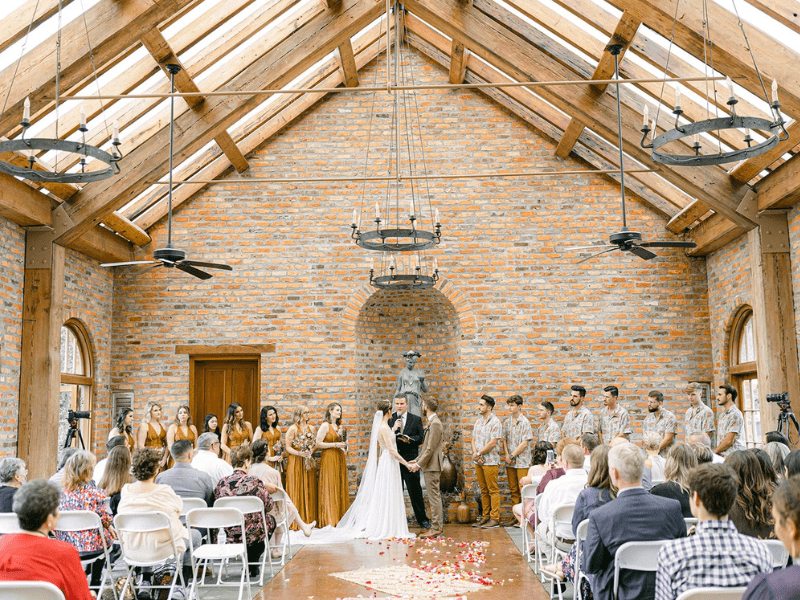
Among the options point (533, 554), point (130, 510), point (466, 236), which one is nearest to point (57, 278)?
point (130, 510)

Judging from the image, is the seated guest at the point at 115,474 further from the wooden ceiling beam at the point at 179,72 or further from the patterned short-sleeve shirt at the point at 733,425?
the patterned short-sleeve shirt at the point at 733,425

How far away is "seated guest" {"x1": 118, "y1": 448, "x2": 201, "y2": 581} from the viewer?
4980 mm

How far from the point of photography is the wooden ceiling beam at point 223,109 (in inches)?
319

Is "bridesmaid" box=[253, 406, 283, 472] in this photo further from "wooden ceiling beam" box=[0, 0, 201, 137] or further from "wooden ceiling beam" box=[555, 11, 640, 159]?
"wooden ceiling beam" box=[555, 11, 640, 159]

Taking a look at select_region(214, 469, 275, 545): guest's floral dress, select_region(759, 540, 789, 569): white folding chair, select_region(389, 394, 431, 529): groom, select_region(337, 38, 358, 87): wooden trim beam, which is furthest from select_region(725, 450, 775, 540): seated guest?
select_region(337, 38, 358, 87): wooden trim beam

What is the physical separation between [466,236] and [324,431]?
327 centimetres

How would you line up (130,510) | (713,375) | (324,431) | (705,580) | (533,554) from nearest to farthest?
(705,580), (130,510), (533,554), (324,431), (713,375)

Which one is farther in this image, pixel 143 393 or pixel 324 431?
pixel 143 393

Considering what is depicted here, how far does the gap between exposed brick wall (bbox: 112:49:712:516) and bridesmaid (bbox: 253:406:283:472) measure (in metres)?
0.62

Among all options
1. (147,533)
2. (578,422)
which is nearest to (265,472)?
(147,533)

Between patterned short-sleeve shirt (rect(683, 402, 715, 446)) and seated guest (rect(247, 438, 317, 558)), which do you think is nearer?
seated guest (rect(247, 438, 317, 558))

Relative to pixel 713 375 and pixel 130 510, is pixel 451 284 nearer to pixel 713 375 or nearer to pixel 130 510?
pixel 713 375

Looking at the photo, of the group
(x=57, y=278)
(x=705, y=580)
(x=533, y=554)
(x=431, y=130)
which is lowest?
(x=533, y=554)

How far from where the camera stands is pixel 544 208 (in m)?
10.2
